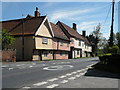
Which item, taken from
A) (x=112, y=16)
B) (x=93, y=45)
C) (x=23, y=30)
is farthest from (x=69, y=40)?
(x=93, y=45)

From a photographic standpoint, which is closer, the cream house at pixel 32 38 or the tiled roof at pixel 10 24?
the cream house at pixel 32 38

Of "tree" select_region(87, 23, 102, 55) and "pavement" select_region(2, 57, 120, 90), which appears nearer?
"pavement" select_region(2, 57, 120, 90)

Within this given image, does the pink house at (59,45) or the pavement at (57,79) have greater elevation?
the pink house at (59,45)

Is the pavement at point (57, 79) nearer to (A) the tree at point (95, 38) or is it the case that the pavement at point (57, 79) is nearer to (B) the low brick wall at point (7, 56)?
(B) the low brick wall at point (7, 56)

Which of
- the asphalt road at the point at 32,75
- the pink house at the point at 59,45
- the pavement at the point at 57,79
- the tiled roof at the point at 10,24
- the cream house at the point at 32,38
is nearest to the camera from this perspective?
the pavement at the point at 57,79

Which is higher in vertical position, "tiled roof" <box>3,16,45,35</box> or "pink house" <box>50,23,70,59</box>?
"tiled roof" <box>3,16,45,35</box>

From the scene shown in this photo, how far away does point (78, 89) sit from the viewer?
6691mm

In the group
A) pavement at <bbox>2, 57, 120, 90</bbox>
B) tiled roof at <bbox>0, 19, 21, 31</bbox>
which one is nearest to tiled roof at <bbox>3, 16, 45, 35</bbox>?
tiled roof at <bbox>0, 19, 21, 31</bbox>

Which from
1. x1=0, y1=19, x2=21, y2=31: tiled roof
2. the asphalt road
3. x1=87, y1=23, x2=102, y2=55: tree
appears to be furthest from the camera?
x1=87, y1=23, x2=102, y2=55: tree

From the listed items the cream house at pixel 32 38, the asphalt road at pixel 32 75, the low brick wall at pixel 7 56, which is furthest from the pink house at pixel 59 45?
the asphalt road at pixel 32 75

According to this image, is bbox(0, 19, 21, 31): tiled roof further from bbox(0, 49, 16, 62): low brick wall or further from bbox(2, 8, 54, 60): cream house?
bbox(0, 49, 16, 62): low brick wall

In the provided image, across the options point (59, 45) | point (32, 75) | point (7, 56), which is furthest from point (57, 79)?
point (59, 45)

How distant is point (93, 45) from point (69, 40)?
111ft

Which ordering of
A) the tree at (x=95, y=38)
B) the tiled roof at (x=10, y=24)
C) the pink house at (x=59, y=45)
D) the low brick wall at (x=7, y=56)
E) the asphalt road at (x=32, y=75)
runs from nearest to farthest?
1. the asphalt road at (x=32, y=75)
2. the low brick wall at (x=7, y=56)
3. the tiled roof at (x=10, y=24)
4. the pink house at (x=59, y=45)
5. the tree at (x=95, y=38)
